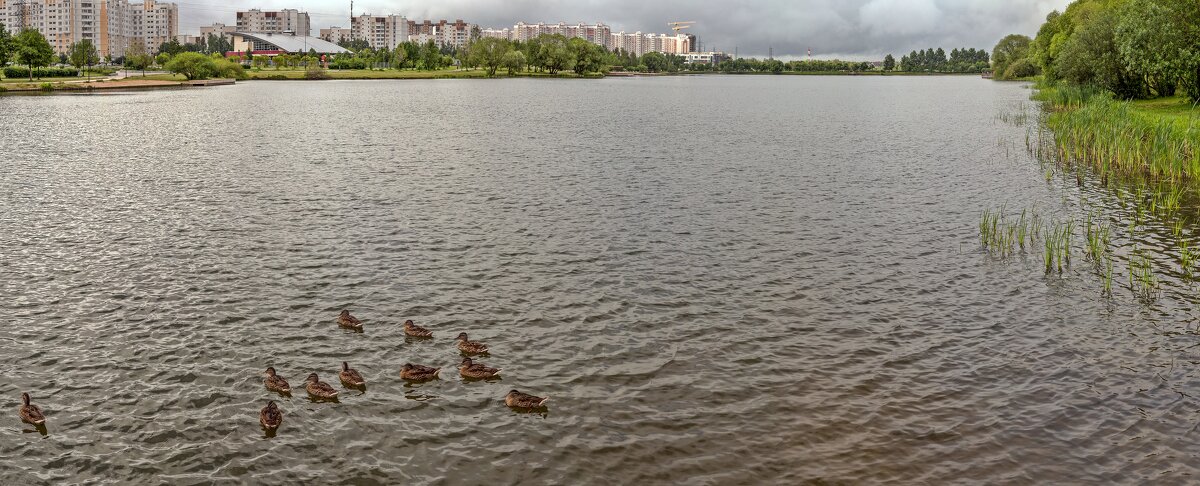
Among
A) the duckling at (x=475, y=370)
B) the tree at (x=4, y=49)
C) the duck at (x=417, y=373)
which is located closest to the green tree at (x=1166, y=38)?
the duckling at (x=475, y=370)

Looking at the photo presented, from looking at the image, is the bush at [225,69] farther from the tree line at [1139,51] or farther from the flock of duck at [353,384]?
the flock of duck at [353,384]

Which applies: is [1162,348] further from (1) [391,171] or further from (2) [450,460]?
(1) [391,171]

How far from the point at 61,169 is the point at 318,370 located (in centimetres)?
3864

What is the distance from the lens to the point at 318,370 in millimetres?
18109

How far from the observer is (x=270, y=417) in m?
15.5

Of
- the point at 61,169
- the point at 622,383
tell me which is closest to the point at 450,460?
the point at 622,383

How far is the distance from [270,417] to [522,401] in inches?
175

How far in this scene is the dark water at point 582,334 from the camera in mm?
14641

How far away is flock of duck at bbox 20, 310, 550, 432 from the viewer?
15539 millimetres

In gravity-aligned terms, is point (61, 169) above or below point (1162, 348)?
above

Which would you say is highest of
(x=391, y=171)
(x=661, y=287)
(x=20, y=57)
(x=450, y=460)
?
(x=20, y=57)

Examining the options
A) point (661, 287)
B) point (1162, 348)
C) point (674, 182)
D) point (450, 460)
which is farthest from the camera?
point (674, 182)

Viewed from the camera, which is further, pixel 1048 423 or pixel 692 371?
pixel 692 371

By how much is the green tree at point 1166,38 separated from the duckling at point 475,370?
61.3 meters
